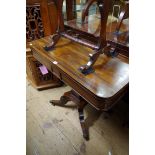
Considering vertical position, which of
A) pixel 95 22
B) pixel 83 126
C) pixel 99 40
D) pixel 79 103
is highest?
pixel 95 22

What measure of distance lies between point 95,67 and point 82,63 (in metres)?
0.09

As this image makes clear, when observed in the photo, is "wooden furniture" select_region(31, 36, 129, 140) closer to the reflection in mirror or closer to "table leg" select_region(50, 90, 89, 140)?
the reflection in mirror

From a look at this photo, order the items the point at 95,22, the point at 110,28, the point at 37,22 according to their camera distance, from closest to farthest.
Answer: the point at 110,28 → the point at 95,22 → the point at 37,22

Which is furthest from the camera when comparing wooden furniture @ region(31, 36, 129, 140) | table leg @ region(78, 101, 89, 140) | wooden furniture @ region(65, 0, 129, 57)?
table leg @ region(78, 101, 89, 140)

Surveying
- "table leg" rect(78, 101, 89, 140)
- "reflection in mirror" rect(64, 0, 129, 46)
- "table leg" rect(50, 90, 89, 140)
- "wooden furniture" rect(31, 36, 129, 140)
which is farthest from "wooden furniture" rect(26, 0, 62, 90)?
"table leg" rect(78, 101, 89, 140)

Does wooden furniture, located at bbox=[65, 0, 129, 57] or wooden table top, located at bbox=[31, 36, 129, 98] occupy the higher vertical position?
wooden furniture, located at bbox=[65, 0, 129, 57]

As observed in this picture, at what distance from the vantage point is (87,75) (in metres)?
0.86

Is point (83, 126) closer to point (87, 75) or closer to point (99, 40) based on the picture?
point (87, 75)

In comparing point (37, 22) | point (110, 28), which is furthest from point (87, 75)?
point (37, 22)

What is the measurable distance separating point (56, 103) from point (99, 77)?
0.90 metres

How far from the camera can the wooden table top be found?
0.78m

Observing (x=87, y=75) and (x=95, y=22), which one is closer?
(x=87, y=75)
